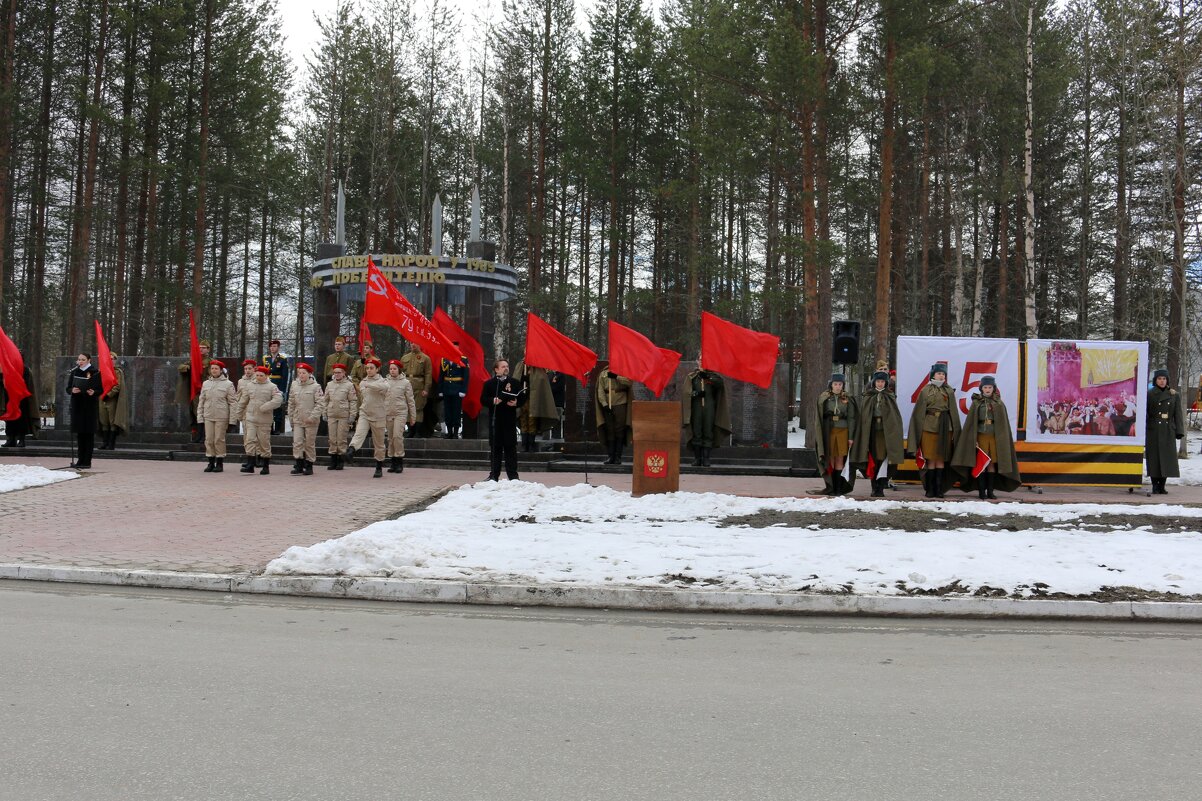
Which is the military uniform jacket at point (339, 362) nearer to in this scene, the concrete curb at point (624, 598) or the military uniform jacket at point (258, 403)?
the military uniform jacket at point (258, 403)

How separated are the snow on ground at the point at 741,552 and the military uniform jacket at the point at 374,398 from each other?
5032mm

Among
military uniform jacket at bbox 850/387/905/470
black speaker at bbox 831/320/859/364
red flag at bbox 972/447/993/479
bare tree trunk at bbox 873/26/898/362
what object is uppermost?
bare tree trunk at bbox 873/26/898/362

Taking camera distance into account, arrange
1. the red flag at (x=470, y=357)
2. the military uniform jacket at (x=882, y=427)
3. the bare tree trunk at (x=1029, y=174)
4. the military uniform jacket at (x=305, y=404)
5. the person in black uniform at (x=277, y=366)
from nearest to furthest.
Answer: the military uniform jacket at (x=882, y=427)
the military uniform jacket at (x=305, y=404)
the red flag at (x=470, y=357)
the person in black uniform at (x=277, y=366)
the bare tree trunk at (x=1029, y=174)

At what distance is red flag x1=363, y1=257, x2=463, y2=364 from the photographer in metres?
17.2

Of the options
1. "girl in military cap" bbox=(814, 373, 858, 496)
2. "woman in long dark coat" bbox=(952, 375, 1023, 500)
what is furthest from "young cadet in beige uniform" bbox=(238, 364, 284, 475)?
"woman in long dark coat" bbox=(952, 375, 1023, 500)

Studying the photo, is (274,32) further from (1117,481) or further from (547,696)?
(547,696)

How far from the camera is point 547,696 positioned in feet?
17.1

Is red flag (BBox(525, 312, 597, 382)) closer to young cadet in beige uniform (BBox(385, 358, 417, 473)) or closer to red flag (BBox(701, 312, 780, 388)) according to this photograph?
red flag (BBox(701, 312, 780, 388))

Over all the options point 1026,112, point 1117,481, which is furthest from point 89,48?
point 1117,481

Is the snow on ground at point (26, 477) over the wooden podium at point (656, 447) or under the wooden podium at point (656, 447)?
under

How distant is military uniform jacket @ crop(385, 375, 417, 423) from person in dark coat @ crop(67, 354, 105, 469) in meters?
4.86

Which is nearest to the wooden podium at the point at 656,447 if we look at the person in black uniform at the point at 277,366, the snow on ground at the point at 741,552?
the snow on ground at the point at 741,552

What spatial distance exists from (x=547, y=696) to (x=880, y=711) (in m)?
1.64

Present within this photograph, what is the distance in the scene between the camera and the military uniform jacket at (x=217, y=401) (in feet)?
56.3
